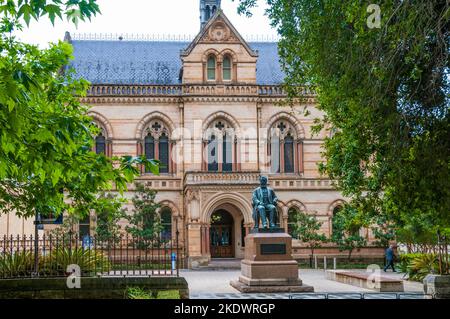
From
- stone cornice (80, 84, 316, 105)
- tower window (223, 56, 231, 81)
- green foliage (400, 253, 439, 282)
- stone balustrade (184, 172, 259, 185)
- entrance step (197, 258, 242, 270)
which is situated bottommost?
entrance step (197, 258, 242, 270)

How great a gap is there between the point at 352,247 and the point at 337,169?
790 inches

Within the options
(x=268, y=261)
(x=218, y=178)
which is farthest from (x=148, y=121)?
(x=268, y=261)

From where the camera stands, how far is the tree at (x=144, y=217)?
110ft

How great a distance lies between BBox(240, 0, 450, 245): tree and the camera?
10.6 metres

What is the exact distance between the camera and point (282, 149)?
39.7 metres

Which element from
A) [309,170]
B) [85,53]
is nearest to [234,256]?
[309,170]

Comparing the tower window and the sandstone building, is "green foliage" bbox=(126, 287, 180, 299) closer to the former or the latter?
the sandstone building

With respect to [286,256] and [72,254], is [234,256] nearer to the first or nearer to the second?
[286,256]

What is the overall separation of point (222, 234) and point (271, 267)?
826 inches

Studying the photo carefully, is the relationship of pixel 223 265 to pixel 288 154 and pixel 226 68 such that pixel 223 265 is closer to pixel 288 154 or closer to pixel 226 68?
pixel 288 154

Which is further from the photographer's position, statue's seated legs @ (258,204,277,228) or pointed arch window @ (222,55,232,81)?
pointed arch window @ (222,55,232,81)

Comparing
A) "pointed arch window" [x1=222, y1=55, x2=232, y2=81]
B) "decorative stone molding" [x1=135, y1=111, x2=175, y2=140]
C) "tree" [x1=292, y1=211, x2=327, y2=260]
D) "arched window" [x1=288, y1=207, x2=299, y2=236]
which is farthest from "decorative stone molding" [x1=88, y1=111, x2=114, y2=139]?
"tree" [x1=292, y1=211, x2=327, y2=260]

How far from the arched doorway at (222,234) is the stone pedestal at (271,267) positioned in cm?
1947

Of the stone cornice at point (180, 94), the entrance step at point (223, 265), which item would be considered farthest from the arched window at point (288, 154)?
the entrance step at point (223, 265)
